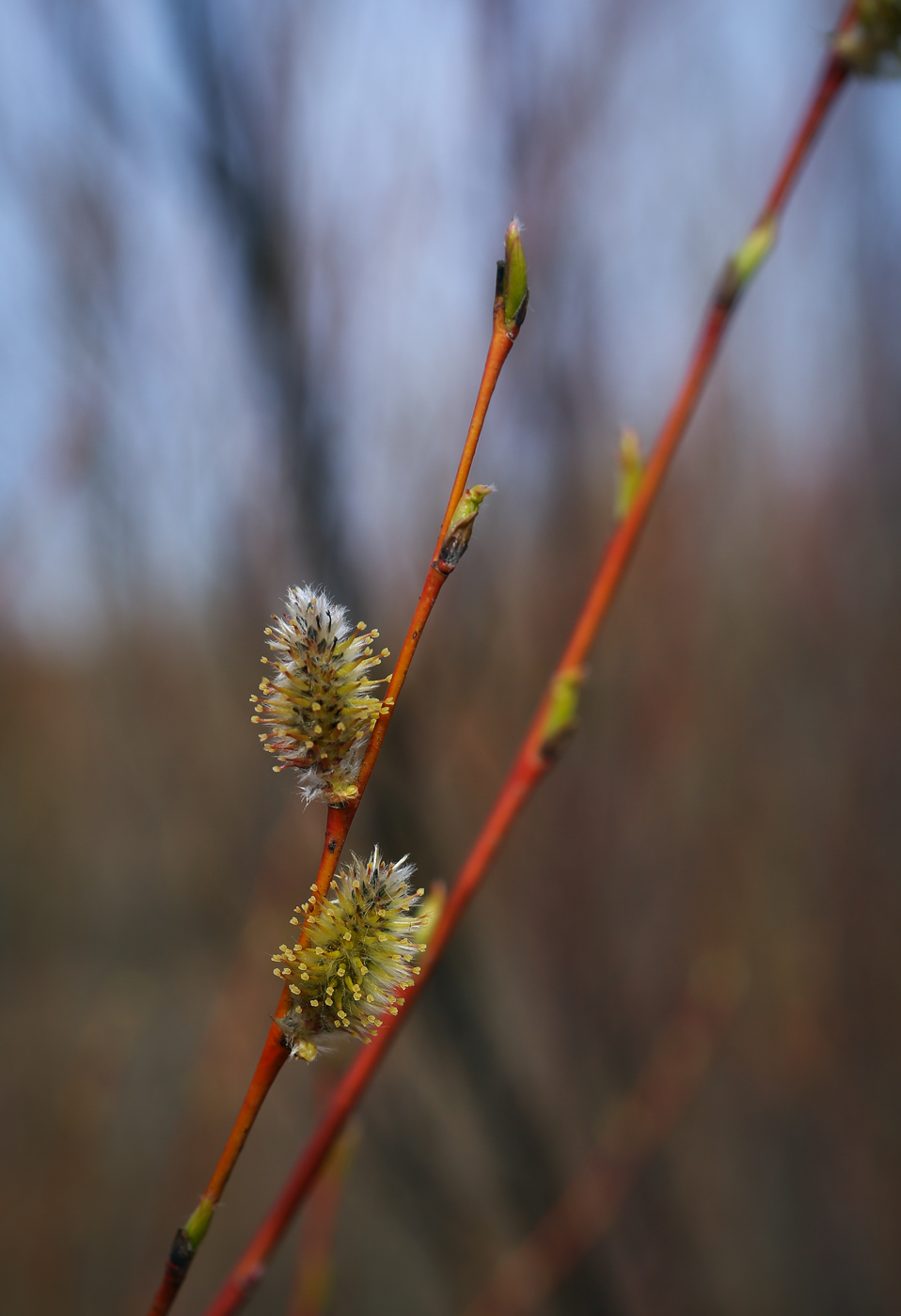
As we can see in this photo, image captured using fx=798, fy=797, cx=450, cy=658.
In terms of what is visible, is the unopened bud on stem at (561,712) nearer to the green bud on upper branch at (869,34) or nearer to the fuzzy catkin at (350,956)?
the fuzzy catkin at (350,956)

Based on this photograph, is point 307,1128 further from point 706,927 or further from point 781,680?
point 781,680

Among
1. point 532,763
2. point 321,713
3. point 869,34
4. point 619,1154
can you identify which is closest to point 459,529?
point 321,713

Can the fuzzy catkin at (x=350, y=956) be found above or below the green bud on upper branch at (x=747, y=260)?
below

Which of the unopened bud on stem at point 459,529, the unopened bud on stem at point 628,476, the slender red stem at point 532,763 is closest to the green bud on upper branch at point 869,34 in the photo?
the slender red stem at point 532,763

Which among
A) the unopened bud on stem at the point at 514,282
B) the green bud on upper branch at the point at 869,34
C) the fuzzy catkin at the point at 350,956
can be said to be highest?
the green bud on upper branch at the point at 869,34

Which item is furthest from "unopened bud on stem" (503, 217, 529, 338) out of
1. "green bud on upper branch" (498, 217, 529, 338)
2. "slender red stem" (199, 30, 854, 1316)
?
"slender red stem" (199, 30, 854, 1316)

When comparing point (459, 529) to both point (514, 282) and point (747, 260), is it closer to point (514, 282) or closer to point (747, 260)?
point (514, 282)

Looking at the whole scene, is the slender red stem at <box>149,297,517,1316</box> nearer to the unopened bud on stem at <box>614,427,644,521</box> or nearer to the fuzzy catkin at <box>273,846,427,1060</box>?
the fuzzy catkin at <box>273,846,427,1060</box>
